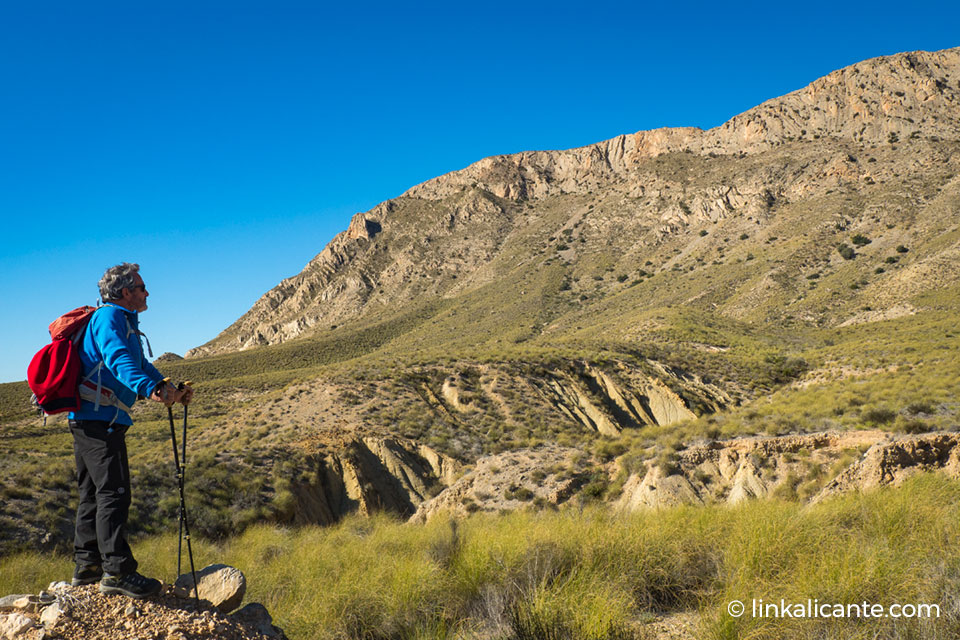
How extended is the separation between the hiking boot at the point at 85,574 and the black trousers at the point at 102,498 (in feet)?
0.12

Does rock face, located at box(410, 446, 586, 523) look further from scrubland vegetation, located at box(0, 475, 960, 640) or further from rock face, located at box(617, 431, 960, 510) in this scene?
scrubland vegetation, located at box(0, 475, 960, 640)

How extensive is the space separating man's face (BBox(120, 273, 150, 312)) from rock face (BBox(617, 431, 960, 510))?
9.28 metres

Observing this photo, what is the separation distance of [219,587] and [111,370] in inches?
82.4

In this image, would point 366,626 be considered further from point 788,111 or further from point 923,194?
point 788,111

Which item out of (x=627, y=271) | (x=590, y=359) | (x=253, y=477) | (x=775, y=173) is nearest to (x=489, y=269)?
(x=627, y=271)

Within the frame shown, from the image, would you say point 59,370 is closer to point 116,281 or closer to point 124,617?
point 116,281

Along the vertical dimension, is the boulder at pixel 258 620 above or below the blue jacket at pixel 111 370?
below

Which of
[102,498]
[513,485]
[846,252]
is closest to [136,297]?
[102,498]

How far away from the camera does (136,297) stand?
4.75m

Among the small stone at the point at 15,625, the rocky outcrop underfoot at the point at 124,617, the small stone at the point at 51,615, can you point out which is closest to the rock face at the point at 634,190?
the rocky outcrop underfoot at the point at 124,617

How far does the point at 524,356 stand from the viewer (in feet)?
106

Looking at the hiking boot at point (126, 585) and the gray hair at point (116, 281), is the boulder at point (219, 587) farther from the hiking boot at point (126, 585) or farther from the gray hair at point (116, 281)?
the gray hair at point (116, 281)

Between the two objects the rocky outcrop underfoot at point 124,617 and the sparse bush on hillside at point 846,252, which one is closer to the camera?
the rocky outcrop underfoot at point 124,617

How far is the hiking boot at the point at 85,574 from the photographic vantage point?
4.34 metres
